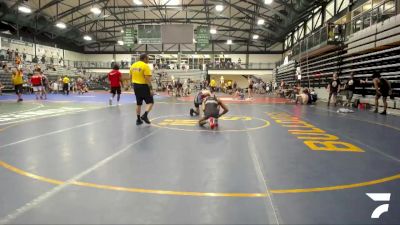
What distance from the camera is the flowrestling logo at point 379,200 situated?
8.59 feet

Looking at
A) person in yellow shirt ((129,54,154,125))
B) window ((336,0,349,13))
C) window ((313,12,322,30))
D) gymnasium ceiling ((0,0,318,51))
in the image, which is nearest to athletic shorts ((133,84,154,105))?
person in yellow shirt ((129,54,154,125))

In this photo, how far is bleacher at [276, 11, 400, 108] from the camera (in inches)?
517

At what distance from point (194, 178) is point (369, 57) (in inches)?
595

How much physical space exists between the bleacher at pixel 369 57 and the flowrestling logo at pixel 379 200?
1125 centimetres

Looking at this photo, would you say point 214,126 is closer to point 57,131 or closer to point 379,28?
point 57,131

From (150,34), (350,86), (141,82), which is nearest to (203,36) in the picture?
(150,34)

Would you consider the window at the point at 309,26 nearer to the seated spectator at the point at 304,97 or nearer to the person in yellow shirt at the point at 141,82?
the seated spectator at the point at 304,97

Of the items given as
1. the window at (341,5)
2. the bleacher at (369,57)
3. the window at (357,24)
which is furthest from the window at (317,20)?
the window at (357,24)

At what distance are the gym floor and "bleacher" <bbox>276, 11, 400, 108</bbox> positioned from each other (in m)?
8.22

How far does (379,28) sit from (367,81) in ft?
7.59

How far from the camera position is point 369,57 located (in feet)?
51.8

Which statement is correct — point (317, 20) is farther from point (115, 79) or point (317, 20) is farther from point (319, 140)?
point (319, 140)

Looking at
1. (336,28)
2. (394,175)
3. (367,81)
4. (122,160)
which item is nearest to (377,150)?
(394,175)

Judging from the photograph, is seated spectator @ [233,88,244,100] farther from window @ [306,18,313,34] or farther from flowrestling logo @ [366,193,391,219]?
flowrestling logo @ [366,193,391,219]
